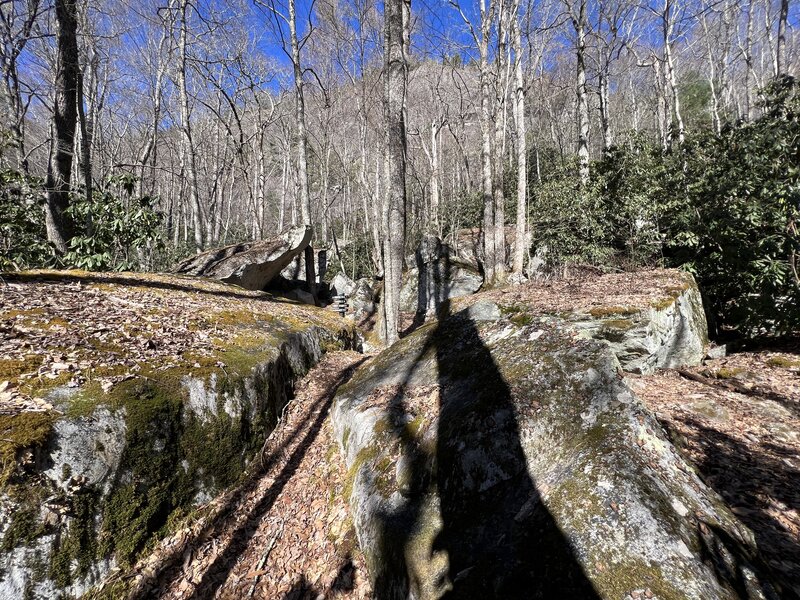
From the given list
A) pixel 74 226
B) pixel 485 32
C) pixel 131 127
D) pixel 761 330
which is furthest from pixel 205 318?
pixel 131 127

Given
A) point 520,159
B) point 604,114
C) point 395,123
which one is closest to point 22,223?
point 395,123

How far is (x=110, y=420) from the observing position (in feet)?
9.52

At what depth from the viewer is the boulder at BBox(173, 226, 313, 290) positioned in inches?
462

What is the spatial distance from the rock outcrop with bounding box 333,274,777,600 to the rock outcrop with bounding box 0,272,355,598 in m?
1.31

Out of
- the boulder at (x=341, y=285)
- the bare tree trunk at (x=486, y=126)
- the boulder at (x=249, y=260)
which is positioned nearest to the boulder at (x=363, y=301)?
the boulder at (x=341, y=285)

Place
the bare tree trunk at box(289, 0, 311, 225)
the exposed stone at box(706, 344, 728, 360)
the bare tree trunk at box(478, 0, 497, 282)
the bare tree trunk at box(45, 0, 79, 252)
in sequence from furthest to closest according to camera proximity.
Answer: the bare tree trunk at box(289, 0, 311, 225)
the bare tree trunk at box(478, 0, 497, 282)
the bare tree trunk at box(45, 0, 79, 252)
the exposed stone at box(706, 344, 728, 360)

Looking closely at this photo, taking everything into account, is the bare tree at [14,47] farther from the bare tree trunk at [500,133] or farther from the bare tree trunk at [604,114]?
the bare tree trunk at [604,114]

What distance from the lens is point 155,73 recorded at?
18844 mm

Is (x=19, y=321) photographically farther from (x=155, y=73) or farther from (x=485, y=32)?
(x=155, y=73)

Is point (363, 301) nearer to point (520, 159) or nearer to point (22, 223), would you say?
point (520, 159)

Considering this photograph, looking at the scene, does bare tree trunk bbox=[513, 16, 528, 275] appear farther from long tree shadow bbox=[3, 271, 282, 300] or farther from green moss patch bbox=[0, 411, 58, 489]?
green moss patch bbox=[0, 411, 58, 489]

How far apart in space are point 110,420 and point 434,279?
1293cm

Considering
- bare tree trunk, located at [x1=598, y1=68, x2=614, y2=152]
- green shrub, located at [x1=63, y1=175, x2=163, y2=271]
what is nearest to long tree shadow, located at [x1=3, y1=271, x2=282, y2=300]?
green shrub, located at [x1=63, y1=175, x2=163, y2=271]

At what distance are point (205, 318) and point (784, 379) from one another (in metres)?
7.99
